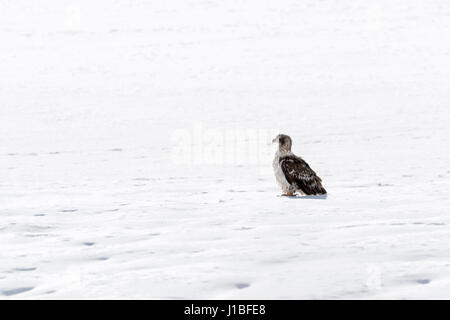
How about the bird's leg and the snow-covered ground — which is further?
the bird's leg

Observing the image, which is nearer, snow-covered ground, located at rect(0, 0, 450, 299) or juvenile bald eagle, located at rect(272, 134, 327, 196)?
snow-covered ground, located at rect(0, 0, 450, 299)

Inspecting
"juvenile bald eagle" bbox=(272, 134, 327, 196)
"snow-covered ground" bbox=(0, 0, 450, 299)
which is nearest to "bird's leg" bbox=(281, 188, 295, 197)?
"juvenile bald eagle" bbox=(272, 134, 327, 196)

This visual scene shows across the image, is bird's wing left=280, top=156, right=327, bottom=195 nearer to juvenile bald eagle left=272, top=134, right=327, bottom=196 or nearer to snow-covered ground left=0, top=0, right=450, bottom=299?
juvenile bald eagle left=272, top=134, right=327, bottom=196

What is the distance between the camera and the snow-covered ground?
3.49 m

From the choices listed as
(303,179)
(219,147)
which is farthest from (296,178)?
(219,147)

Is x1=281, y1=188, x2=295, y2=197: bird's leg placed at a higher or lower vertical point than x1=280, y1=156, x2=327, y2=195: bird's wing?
lower

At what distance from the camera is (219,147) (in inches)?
489

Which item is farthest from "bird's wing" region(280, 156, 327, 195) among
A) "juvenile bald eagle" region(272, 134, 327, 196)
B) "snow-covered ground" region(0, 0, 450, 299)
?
"snow-covered ground" region(0, 0, 450, 299)

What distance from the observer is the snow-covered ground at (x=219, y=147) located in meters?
3.49

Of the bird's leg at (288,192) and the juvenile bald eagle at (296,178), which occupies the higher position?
the juvenile bald eagle at (296,178)

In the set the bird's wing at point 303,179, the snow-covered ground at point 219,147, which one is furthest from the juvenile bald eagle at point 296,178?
the snow-covered ground at point 219,147

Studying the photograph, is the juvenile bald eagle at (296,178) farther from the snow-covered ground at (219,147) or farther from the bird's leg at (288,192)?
the snow-covered ground at (219,147)

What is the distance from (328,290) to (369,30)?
72.3 feet

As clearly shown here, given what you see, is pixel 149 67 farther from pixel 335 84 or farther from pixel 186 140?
pixel 186 140
